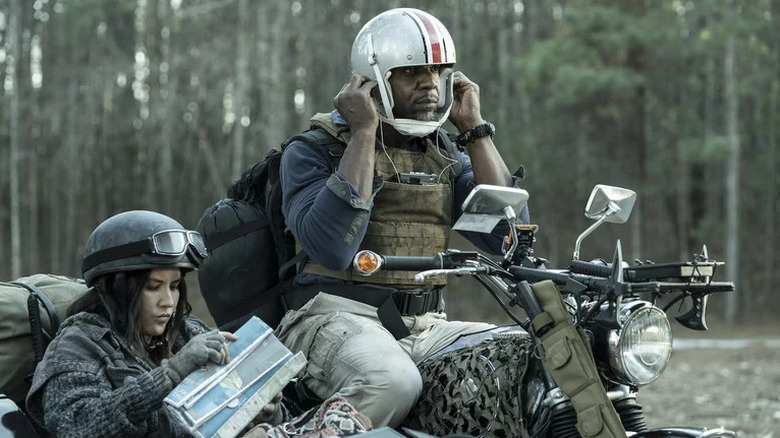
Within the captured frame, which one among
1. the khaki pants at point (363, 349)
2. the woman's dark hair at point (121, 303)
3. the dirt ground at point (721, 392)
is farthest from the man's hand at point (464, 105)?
the dirt ground at point (721, 392)

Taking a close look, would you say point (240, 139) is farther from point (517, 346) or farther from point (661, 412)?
point (517, 346)

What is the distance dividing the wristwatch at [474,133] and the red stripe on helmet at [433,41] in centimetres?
38

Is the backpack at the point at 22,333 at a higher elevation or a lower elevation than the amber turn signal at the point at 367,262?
lower

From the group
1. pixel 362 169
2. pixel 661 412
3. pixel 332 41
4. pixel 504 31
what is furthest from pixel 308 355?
pixel 504 31

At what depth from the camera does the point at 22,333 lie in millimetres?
3916

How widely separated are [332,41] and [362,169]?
28.3 m

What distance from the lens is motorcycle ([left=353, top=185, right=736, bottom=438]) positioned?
129 inches

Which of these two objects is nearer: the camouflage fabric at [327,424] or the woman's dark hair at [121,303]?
the camouflage fabric at [327,424]

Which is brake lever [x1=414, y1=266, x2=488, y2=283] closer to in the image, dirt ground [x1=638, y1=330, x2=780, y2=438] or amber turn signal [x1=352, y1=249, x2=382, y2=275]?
amber turn signal [x1=352, y1=249, x2=382, y2=275]

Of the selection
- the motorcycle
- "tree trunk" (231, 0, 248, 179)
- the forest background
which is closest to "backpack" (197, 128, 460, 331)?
the motorcycle

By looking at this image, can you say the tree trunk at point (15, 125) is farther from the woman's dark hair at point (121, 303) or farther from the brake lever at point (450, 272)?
the brake lever at point (450, 272)

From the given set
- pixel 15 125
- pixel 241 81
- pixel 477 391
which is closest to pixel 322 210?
pixel 477 391

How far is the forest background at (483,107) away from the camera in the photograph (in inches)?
1122

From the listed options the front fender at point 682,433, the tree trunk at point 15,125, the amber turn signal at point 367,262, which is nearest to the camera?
Result: the amber turn signal at point 367,262
